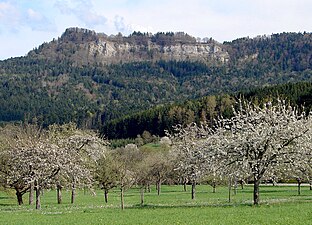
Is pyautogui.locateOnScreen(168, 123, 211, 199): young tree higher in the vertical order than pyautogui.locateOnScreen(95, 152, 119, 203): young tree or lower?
higher

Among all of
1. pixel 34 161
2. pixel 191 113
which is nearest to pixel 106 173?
pixel 34 161

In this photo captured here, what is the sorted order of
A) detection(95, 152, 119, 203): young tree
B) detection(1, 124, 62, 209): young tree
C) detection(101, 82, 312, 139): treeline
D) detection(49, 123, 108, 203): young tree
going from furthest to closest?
detection(101, 82, 312, 139): treeline
detection(95, 152, 119, 203): young tree
detection(49, 123, 108, 203): young tree
detection(1, 124, 62, 209): young tree

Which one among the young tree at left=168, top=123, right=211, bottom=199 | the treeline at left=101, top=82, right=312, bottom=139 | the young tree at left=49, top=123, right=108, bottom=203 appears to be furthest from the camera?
the treeline at left=101, top=82, right=312, bottom=139

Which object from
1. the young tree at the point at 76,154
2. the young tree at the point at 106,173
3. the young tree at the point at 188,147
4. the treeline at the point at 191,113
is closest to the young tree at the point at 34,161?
the young tree at the point at 76,154

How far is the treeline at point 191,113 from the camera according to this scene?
490 ft

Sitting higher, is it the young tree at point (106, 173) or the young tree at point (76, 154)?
the young tree at point (76, 154)

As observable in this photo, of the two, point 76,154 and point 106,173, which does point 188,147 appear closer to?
point 106,173

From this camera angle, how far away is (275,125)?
3938 centimetres

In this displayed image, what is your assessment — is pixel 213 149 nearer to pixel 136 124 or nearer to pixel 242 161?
pixel 242 161

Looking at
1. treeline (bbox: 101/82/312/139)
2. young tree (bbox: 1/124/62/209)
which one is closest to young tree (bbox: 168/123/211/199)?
young tree (bbox: 1/124/62/209)

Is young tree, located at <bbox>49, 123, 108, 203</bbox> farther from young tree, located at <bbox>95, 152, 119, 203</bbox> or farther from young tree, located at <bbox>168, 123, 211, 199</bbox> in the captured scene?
young tree, located at <bbox>168, 123, 211, 199</bbox>

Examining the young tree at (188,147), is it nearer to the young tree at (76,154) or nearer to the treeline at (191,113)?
the young tree at (76,154)

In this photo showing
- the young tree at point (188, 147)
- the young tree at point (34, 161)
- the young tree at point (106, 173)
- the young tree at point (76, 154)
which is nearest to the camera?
the young tree at point (34, 161)

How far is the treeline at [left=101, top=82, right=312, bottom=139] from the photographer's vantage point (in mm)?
149375
